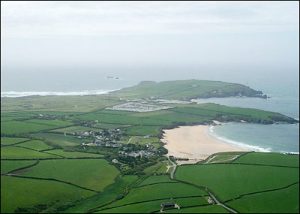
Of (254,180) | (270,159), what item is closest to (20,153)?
(254,180)

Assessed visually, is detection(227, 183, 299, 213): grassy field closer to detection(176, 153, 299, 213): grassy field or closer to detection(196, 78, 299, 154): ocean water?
detection(176, 153, 299, 213): grassy field

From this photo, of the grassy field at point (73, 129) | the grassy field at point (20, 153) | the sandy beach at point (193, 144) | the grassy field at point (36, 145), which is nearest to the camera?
the grassy field at point (20, 153)

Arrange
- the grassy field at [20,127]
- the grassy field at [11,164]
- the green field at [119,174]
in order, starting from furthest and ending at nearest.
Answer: the grassy field at [20,127]
the grassy field at [11,164]
the green field at [119,174]

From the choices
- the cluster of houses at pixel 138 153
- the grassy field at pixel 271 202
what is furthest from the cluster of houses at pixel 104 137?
the grassy field at pixel 271 202

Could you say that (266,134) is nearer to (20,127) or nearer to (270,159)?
(270,159)

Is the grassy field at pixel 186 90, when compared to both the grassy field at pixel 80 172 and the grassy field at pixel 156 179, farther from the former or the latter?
the grassy field at pixel 156 179

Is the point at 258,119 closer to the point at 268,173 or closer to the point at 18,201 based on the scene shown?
the point at 268,173
